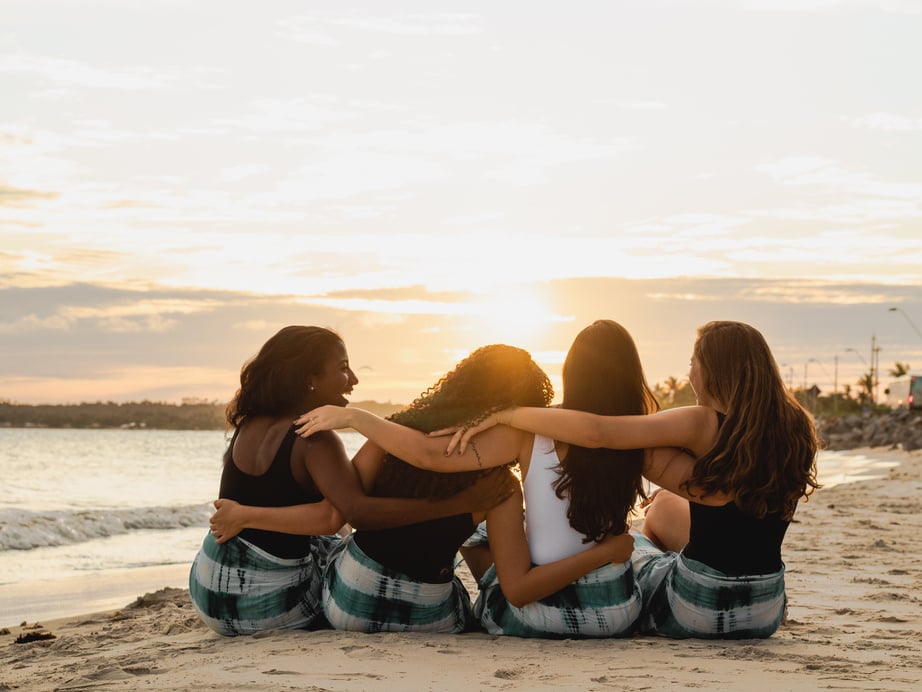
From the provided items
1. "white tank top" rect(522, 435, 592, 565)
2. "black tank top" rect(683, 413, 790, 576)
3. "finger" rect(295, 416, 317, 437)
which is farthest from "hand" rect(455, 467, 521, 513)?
"black tank top" rect(683, 413, 790, 576)

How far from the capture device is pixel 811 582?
657 cm

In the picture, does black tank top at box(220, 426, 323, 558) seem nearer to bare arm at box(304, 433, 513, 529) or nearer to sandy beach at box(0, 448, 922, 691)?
bare arm at box(304, 433, 513, 529)

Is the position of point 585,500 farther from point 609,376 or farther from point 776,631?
point 776,631

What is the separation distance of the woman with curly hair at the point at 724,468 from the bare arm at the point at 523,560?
35 cm

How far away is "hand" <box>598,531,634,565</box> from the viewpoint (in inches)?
164

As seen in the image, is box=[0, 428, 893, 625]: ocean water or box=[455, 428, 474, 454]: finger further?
box=[0, 428, 893, 625]: ocean water

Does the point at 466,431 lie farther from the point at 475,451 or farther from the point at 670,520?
the point at 670,520

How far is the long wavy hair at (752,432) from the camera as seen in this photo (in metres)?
3.98

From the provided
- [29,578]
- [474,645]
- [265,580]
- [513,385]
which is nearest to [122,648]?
[265,580]

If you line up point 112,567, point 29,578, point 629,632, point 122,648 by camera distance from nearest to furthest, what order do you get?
point 629,632 → point 122,648 → point 29,578 → point 112,567

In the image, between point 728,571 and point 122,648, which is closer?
point 728,571

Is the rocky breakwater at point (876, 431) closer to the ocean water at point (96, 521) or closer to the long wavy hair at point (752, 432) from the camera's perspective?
the ocean water at point (96, 521)

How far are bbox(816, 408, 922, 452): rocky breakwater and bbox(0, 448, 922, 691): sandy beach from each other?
43.2 metres

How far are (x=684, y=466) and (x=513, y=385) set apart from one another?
2.59ft
